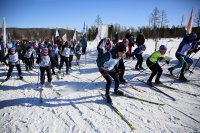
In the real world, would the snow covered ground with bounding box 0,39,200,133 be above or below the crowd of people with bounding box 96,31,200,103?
below

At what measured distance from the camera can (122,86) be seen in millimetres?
8375

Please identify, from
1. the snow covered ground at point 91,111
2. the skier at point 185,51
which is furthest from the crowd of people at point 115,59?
the snow covered ground at point 91,111

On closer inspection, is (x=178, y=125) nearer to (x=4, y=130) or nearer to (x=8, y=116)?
(x=4, y=130)

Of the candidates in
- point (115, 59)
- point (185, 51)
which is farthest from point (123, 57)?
point (115, 59)

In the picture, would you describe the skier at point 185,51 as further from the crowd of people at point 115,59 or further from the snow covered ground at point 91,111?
the snow covered ground at point 91,111

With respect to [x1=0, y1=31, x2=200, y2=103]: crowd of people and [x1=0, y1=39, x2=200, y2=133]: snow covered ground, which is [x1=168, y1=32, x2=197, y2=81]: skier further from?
[x1=0, y1=39, x2=200, y2=133]: snow covered ground

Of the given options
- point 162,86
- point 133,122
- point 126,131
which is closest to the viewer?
point 126,131

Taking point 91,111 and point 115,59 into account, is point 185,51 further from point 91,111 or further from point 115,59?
point 91,111

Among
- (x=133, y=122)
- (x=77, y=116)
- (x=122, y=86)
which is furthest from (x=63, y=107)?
(x=122, y=86)

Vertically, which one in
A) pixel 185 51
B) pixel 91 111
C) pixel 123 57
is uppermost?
pixel 185 51

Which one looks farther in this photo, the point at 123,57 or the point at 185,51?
the point at 123,57

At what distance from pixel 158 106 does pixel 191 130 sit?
5.00 feet

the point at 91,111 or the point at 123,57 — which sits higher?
the point at 123,57

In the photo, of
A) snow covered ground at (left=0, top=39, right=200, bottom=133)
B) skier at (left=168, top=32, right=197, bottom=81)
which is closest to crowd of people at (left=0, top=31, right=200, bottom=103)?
skier at (left=168, top=32, right=197, bottom=81)
